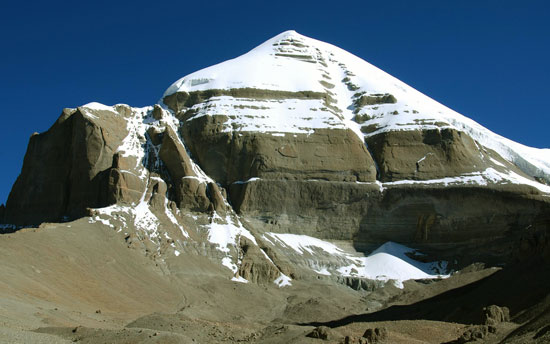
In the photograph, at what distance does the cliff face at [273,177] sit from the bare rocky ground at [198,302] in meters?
5.25

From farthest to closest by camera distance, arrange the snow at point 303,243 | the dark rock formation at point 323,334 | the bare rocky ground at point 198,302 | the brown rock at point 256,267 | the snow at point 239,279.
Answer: the snow at point 303,243, the brown rock at point 256,267, the snow at point 239,279, the bare rocky ground at point 198,302, the dark rock formation at point 323,334

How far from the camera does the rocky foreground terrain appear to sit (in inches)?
2307

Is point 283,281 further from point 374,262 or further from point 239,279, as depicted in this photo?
point 374,262

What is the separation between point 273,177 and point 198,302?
2969 cm

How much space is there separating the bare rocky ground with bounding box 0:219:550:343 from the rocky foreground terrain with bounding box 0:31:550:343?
12.4 inches

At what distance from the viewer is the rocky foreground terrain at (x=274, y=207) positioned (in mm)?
58594

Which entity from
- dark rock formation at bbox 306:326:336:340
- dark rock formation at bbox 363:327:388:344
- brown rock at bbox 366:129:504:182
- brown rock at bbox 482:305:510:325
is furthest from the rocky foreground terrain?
dark rock formation at bbox 306:326:336:340

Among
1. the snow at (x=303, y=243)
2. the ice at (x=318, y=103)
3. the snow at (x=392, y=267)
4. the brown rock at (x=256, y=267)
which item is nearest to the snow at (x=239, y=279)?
the brown rock at (x=256, y=267)

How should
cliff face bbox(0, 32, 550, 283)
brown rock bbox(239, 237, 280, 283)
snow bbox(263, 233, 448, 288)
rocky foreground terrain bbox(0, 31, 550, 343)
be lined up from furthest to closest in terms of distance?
snow bbox(263, 233, 448, 288) → cliff face bbox(0, 32, 550, 283) → brown rock bbox(239, 237, 280, 283) → rocky foreground terrain bbox(0, 31, 550, 343)

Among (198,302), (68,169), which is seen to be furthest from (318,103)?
(198,302)

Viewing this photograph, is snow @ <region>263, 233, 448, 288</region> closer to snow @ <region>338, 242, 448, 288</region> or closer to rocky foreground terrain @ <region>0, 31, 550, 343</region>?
snow @ <region>338, 242, 448, 288</region>

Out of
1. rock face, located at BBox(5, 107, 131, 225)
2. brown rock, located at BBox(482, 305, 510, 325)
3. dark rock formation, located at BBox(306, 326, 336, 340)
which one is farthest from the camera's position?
rock face, located at BBox(5, 107, 131, 225)

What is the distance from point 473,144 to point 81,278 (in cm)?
6022

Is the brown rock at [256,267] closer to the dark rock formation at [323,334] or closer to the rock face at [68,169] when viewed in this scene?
the rock face at [68,169]
